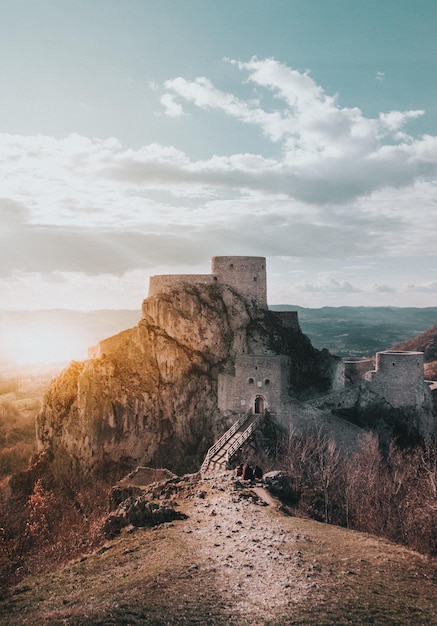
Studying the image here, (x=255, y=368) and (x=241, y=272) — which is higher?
(x=241, y=272)

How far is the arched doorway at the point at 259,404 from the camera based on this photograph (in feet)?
143

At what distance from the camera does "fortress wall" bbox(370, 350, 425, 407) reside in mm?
49875

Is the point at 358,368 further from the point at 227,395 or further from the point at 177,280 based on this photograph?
the point at 177,280

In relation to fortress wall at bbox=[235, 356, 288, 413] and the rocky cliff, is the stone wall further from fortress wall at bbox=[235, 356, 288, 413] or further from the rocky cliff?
the rocky cliff

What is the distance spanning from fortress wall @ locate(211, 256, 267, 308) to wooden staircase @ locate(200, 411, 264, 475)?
13.3 meters

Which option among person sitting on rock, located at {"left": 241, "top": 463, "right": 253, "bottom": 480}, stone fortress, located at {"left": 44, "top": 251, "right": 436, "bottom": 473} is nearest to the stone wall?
stone fortress, located at {"left": 44, "top": 251, "right": 436, "bottom": 473}

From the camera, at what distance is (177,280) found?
169 feet

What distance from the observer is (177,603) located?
1352 cm

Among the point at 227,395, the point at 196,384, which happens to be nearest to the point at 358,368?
the point at 227,395

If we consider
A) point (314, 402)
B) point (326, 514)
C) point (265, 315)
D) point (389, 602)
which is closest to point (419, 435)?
point (314, 402)

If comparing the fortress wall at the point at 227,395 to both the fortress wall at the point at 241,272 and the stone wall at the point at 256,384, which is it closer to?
the stone wall at the point at 256,384

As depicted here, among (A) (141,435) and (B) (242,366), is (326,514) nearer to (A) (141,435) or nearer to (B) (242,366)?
(B) (242,366)

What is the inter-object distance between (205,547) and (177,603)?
492cm

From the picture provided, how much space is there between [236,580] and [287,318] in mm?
41527
